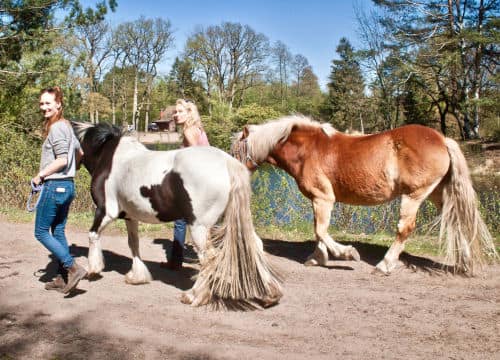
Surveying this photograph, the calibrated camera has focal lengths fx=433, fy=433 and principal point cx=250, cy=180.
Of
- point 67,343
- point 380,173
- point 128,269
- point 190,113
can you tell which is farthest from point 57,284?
point 380,173

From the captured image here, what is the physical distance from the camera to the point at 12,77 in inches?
475

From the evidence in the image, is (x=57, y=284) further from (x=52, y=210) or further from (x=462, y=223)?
(x=462, y=223)

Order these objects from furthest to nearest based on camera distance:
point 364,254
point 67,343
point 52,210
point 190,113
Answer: point 364,254 → point 190,113 → point 52,210 → point 67,343

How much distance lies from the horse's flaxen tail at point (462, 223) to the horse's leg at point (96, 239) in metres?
4.07

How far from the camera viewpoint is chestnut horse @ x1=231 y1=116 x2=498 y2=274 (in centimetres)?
534

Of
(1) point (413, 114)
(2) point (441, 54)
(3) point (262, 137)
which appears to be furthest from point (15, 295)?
(1) point (413, 114)

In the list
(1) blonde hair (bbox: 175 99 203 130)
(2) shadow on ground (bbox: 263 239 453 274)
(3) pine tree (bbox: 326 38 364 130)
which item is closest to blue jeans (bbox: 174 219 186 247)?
(1) blonde hair (bbox: 175 99 203 130)

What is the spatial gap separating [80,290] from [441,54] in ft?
90.7

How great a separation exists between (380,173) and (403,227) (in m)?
0.75

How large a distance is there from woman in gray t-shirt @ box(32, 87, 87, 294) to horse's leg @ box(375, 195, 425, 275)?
3627 mm

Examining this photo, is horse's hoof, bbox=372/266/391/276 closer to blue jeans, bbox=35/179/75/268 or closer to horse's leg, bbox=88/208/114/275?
horse's leg, bbox=88/208/114/275

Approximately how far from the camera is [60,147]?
13.5ft

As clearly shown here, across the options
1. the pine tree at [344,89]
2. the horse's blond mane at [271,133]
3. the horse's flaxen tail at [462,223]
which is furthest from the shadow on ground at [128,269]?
the pine tree at [344,89]

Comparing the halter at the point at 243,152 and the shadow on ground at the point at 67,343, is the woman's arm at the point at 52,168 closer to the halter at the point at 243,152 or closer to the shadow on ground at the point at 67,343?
the shadow on ground at the point at 67,343
